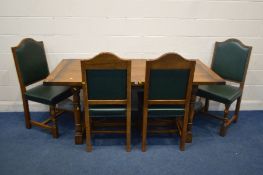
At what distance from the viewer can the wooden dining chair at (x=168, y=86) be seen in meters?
2.04

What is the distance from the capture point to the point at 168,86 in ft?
7.09

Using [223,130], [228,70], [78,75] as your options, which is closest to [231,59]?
[228,70]

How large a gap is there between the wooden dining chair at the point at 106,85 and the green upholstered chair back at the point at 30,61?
83 cm

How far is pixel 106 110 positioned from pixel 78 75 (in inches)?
16.8

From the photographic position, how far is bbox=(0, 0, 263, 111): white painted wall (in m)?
2.78

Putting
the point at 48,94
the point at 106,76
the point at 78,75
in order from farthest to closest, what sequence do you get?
the point at 48,94
the point at 78,75
the point at 106,76

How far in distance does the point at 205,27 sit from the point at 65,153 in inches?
81.0

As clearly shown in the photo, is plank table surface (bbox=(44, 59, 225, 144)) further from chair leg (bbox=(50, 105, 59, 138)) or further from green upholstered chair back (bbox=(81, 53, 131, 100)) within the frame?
chair leg (bbox=(50, 105, 59, 138))

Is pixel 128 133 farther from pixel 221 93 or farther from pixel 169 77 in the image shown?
pixel 221 93

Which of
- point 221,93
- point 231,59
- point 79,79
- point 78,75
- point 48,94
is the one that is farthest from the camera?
point 231,59

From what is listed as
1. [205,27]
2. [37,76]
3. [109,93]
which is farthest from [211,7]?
[37,76]

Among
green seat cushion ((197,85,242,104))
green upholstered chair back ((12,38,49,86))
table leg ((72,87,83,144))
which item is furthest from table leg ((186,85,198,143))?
green upholstered chair back ((12,38,49,86))

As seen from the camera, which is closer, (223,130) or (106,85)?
(106,85)

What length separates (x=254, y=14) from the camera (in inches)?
114
